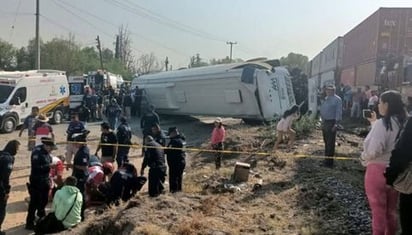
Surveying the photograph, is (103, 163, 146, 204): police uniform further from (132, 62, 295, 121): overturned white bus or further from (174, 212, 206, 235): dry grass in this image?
(132, 62, 295, 121): overturned white bus

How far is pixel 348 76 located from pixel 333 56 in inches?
229

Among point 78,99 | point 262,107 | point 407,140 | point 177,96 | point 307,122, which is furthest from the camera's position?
point 78,99

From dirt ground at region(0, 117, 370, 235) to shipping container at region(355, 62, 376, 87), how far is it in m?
9.09

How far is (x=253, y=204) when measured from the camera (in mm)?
8023

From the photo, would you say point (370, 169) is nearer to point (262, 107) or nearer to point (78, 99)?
point (262, 107)

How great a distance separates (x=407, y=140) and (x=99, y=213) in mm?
5598

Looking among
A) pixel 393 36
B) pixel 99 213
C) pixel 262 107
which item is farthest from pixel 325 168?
pixel 393 36

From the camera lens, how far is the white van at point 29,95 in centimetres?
2044

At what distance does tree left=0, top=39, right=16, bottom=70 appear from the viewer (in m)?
57.7

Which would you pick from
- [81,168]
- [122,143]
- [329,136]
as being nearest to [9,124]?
[122,143]

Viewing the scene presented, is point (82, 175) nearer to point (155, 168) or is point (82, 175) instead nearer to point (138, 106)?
point (155, 168)

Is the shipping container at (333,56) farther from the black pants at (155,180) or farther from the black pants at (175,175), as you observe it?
the black pants at (155,180)

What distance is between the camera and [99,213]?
8344mm

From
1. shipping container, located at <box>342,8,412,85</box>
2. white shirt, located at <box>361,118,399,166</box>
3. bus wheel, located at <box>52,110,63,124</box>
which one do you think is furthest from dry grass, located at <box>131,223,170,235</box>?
bus wheel, located at <box>52,110,63,124</box>
